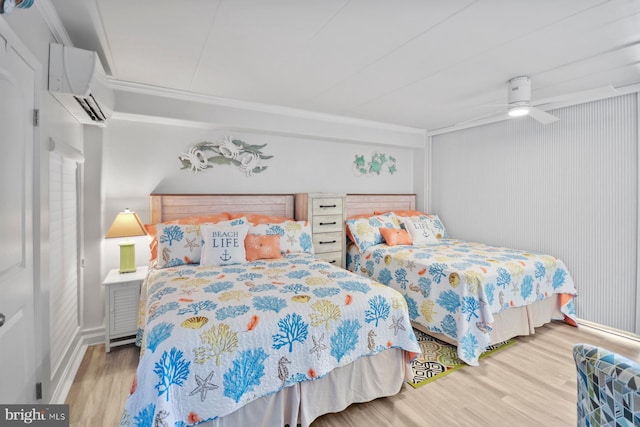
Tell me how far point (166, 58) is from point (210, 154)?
130 cm

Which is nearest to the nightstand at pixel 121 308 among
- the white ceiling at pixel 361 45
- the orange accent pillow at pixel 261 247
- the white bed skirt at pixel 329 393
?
the orange accent pillow at pixel 261 247

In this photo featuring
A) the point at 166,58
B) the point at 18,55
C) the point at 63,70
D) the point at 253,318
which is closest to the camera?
the point at 18,55

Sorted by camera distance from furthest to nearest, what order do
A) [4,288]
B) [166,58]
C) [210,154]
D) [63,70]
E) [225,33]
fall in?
[210,154] → [166,58] → [225,33] → [63,70] → [4,288]

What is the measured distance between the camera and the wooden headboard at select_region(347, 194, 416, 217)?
15.1ft

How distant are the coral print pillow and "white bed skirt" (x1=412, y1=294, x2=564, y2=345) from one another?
7.72ft

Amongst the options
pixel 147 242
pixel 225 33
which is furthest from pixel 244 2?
pixel 147 242

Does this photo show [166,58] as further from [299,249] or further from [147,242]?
[299,249]

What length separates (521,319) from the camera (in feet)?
10.3

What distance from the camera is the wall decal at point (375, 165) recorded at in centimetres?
471

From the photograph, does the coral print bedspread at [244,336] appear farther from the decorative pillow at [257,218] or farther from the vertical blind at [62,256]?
the decorative pillow at [257,218]

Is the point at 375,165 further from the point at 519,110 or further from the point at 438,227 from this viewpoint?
the point at 519,110

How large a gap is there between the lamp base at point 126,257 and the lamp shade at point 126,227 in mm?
221

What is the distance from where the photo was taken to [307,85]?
10.1ft

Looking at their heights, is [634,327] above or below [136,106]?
below
